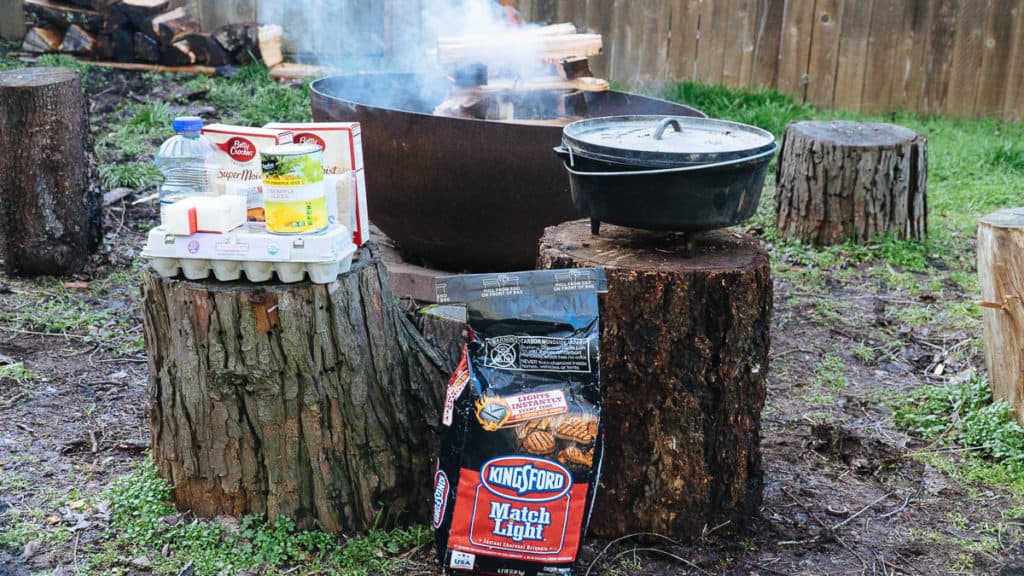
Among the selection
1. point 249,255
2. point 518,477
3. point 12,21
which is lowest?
point 518,477

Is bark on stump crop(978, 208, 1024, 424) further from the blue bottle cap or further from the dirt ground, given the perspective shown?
the blue bottle cap

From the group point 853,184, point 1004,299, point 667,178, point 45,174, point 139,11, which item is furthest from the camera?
point 139,11

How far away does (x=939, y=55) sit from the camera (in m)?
7.63

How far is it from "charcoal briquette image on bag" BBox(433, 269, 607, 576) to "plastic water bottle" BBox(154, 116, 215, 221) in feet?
2.77

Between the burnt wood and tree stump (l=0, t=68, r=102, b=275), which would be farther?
the burnt wood

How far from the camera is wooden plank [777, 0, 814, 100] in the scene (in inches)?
302

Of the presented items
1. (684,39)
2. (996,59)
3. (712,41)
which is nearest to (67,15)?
(684,39)

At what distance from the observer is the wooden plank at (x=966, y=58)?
24.5ft

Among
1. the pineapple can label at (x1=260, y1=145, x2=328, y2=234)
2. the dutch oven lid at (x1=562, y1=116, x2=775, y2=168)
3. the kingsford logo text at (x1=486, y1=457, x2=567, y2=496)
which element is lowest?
the kingsford logo text at (x1=486, y1=457, x2=567, y2=496)

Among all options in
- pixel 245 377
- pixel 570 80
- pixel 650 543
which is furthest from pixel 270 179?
pixel 570 80

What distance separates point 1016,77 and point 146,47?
24.1 ft

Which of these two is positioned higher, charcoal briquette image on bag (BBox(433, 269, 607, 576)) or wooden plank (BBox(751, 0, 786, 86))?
wooden plank (BBox(751, 0, 786, 86))

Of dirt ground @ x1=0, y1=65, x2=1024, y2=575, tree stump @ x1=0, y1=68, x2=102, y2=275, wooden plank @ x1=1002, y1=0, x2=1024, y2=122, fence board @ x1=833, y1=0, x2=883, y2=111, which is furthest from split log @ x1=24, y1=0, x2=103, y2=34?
wooden plank @ x1=1002, y1=0, x2=1024, y2=122

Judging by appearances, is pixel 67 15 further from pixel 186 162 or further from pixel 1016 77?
pixel 1016 77
